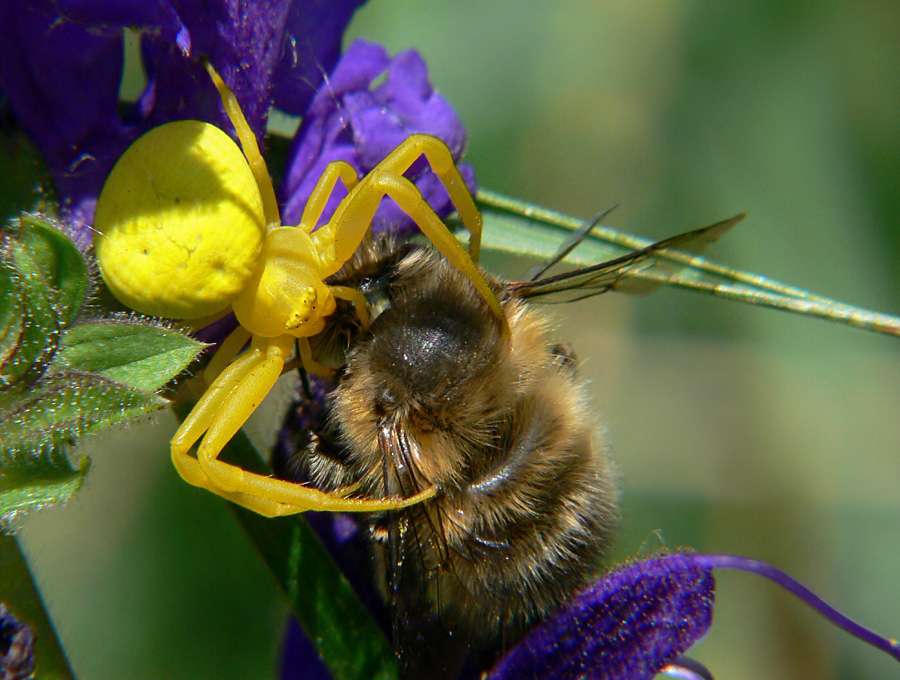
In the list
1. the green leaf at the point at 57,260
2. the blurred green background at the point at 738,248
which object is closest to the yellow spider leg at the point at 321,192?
the green leaf at the point at 57,260

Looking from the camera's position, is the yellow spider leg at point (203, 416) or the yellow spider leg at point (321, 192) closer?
the yellow spider leg at point (203, 416)

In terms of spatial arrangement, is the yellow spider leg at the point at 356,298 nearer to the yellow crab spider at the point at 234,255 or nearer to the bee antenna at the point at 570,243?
the yellow crab spider at the point at 234,255

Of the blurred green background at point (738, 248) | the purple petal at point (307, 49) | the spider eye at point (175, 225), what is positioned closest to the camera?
the spider eye at point (175, 225)

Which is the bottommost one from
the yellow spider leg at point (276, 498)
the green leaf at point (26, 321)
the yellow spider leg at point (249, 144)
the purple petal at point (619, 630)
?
the purple petal at point (619, 630)

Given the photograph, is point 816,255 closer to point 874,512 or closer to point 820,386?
point 820,386

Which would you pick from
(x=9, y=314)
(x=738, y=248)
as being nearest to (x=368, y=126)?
(x=9, y=314)

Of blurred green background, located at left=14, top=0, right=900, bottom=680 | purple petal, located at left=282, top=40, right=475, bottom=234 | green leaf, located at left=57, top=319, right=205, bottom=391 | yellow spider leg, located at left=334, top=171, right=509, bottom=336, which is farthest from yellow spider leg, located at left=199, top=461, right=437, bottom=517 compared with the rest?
blurred green background, located at left=14, top=0, right=900, bottom=680

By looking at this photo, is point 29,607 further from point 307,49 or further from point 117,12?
point 307,49
